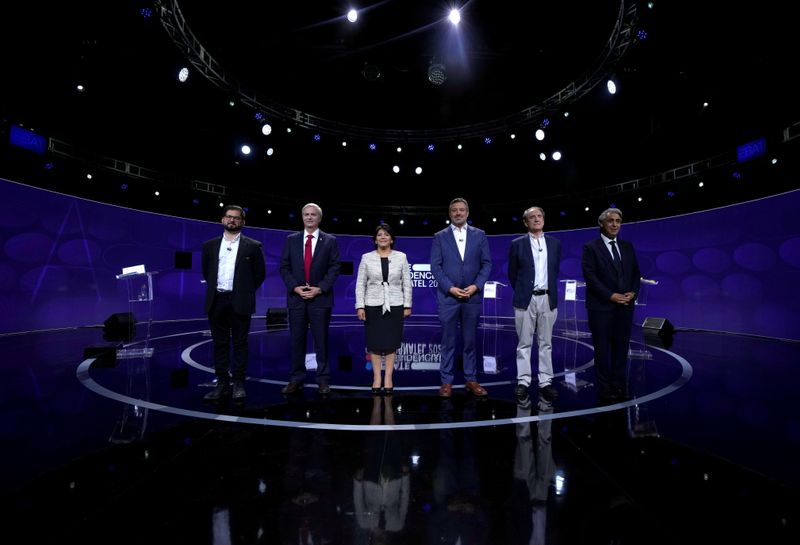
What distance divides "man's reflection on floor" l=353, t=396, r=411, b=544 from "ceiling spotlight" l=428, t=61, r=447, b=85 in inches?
271

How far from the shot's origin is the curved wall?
22.1 ft

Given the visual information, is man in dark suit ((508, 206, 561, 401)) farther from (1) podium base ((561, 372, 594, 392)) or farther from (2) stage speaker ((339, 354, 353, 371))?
(2) stage speaker ((339, 354, 353, 371))

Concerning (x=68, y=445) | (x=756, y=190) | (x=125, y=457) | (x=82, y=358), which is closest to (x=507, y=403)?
(x=125, y=457)

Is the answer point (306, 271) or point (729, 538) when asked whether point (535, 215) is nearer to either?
point (306, 271)

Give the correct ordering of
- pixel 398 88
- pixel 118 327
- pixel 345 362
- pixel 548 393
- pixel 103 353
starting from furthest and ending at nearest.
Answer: pixel 398 88 < pixel 118 327 < pixel 103 353 < pixel 345 362 < pixel 548 393

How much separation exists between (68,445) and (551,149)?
10186 millimetres

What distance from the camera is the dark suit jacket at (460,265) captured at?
3.21 metres

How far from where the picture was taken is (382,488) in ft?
5.43

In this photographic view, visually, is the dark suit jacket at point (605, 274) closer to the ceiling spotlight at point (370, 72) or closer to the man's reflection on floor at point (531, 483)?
the man's reflection on floor at point (531, 483)

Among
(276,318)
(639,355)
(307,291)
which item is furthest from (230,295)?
(276,318)

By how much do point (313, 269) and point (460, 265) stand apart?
4.36 ft

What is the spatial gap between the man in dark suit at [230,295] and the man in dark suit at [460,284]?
61.5 inches

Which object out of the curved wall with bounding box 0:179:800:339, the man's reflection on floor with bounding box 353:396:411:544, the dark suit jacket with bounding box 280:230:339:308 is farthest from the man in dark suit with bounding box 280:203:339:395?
the curved wall with bounding box 0:179:800:339

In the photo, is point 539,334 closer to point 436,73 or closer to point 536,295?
point 536,295
